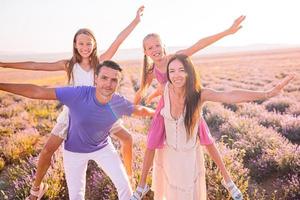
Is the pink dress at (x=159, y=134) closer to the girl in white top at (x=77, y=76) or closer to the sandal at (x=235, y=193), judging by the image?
the sandal at (x=235, y=193)

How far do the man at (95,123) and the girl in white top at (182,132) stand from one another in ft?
1.19

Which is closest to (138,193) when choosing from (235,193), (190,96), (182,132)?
(182,132)

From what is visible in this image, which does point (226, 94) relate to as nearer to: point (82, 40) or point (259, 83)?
point (82, 40)

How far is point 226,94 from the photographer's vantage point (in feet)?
12.0

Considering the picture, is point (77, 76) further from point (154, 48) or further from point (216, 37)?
point (216, 37)

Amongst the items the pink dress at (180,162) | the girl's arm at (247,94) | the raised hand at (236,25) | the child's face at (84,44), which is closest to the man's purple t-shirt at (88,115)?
the pink dress at (180,162)

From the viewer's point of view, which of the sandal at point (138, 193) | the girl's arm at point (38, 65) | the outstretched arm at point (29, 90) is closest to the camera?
the outstretched arm at point (29, 90)

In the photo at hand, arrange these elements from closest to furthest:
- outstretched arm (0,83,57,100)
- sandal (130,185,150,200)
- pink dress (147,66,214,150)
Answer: outstretched arm (0,83,57,100) < sandal (130,185,150,200) < pink dress (147,66,214,150)

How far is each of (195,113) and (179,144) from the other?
38 cm

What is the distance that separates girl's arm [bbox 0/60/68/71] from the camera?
4.35 metres

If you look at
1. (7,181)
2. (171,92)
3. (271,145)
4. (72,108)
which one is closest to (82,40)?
(72,108)

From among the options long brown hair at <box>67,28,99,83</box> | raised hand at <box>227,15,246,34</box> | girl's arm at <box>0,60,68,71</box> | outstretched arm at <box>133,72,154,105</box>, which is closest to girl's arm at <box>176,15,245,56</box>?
raised hand at <box>227,15,246,34</box>

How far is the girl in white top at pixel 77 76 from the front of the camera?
4.60 meters

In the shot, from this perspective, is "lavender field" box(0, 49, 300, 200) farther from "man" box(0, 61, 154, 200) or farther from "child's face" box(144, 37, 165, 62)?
"child's face" box(144, 37, 165, 62)
